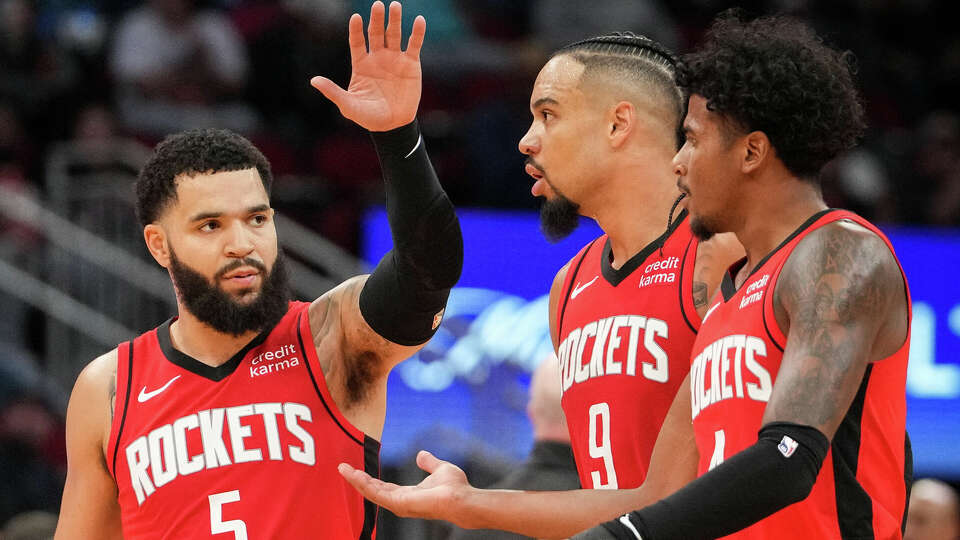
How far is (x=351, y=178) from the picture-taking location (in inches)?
436

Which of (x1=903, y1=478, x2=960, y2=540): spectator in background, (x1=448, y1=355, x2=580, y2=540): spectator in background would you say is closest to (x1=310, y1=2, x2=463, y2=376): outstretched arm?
(x1=448, y1=355, x2=580, y2=540): spectator in background

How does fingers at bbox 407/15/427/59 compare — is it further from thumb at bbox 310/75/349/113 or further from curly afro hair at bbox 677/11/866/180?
curly afro hair at bbox 677/11/866/180

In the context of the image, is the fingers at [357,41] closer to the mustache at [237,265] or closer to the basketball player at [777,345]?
the mustache at [237,265]

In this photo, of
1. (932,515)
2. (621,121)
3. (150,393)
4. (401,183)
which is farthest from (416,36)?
(932,515)

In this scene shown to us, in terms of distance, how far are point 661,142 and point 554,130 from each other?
0.37m

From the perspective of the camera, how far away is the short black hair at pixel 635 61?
464cm

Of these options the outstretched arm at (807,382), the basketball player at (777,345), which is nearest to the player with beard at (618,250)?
the basketball player at (777,345)

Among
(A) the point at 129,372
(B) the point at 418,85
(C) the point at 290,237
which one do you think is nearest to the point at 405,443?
(C) the point at 290,237

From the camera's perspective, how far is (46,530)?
6371mm

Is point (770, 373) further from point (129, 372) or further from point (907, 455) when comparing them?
point (129, 372)

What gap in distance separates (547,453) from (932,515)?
3091mm

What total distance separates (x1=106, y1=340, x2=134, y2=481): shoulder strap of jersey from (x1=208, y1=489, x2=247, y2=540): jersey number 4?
15.9 inches

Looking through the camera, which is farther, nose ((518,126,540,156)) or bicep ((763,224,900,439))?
nose ((518,126,540,156))

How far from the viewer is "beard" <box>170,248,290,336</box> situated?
178 inches
